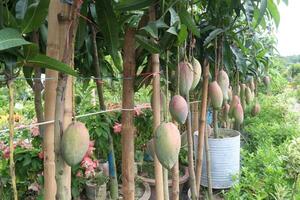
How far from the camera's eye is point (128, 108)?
878mm

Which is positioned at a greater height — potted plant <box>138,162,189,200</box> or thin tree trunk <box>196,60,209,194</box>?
thin tree trunk <box>196,60,209,194</box>

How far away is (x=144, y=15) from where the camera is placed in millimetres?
864

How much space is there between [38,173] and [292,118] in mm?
2938

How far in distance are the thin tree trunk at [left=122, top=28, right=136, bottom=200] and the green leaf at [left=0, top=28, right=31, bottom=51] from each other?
380 mm

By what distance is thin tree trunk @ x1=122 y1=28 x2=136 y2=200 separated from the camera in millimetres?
A: 867

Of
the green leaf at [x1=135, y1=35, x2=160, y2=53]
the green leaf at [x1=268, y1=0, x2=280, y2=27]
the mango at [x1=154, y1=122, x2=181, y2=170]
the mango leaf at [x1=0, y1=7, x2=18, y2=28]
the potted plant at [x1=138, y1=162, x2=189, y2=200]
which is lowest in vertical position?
the potted plant at [x1=138, y1=162, x2=189, y2=200]

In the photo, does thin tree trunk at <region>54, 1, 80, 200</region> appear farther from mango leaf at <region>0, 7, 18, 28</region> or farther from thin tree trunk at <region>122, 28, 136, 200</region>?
thin tree trunk at <region>122, 28, 136, 200</region>

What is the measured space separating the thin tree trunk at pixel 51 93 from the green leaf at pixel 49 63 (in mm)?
58

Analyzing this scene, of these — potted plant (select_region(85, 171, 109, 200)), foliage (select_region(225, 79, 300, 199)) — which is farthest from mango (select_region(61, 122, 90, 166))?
potted plant (select_region(85, 171, 109, 200))

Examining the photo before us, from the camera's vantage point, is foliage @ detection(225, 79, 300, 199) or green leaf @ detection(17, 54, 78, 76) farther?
foliage @ detection(225, 79, 300, 199)

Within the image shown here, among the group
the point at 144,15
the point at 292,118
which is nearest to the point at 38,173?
the point at 144,15

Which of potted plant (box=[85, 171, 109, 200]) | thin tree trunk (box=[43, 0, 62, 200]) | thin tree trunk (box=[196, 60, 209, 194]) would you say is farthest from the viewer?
potted plant (box=[85, 171, 109, 200])

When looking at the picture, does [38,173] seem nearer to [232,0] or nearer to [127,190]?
[127,190]

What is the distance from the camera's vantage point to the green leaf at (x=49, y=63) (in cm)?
48
